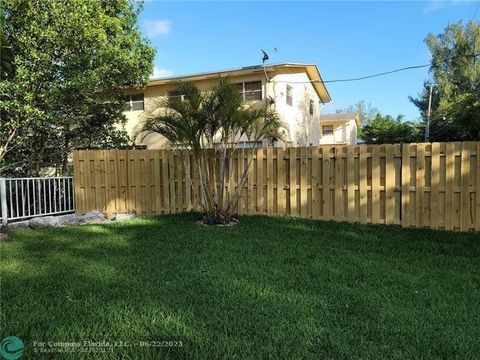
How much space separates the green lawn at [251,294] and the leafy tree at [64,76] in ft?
19.8

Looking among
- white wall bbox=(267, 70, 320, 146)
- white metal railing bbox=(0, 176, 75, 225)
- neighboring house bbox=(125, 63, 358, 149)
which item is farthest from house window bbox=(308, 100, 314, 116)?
white metal railing bbox=(0, 176, 75, 225)

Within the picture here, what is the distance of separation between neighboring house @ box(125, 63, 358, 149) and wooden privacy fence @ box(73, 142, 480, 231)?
16.5ft

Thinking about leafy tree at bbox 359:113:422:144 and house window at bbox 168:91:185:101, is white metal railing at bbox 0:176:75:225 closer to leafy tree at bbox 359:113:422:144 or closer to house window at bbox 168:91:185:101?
house window at bbox 168:91:185:101

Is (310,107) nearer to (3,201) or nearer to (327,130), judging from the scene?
(327,130)

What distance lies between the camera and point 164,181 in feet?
28.6

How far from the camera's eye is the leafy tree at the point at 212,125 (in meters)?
6.98

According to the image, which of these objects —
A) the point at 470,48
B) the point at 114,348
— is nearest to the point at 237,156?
the point at 114,348

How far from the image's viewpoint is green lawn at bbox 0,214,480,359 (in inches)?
101

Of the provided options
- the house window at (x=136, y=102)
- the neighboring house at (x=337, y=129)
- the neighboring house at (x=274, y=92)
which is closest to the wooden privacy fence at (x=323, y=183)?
the neighboring house at (x=274, y=92)

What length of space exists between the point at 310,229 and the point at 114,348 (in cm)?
458

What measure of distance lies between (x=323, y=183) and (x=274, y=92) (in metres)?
8.64

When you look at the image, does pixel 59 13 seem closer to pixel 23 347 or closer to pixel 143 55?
pixel 143 55

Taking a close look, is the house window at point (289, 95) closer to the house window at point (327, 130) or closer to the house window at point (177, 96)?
the house window at point (177, 96)

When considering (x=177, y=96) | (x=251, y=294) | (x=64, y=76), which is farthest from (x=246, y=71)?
(x=251, y=294)
